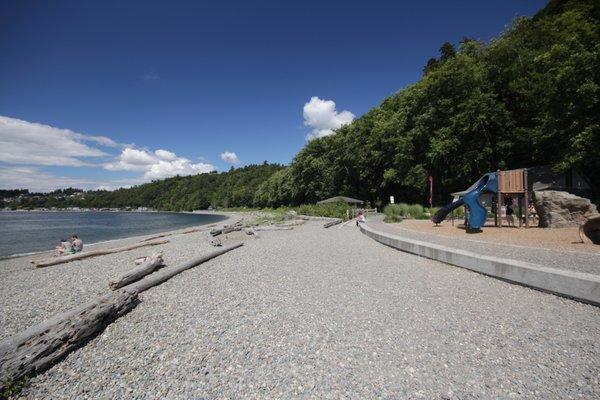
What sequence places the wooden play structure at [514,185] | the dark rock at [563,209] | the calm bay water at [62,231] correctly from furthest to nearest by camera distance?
the calm bay water at [62,231] < the wooden play structure at [514,185] < the dark rock at [563,209]

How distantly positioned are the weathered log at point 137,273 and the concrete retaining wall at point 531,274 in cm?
834

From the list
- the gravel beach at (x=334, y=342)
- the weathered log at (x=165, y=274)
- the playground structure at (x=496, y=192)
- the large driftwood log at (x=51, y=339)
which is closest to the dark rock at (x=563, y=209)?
the playground structure at (x=496, y=192)

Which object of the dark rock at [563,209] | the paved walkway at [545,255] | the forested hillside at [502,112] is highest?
the forested hillside at [502,112]

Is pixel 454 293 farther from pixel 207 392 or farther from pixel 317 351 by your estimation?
pixel 207 392

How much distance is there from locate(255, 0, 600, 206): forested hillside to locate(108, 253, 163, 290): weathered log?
24.4m

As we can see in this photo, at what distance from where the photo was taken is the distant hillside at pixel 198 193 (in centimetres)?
13412

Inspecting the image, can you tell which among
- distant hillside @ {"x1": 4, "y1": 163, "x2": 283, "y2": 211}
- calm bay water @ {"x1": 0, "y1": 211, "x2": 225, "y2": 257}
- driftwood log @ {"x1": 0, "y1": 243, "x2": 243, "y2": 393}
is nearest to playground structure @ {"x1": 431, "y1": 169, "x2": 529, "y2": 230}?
driftwood log @ {"x1": 0, "y1": 243, "x2": 243, "y2": 393}

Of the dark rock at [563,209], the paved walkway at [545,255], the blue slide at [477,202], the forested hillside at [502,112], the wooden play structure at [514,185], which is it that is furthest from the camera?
the forested hillside at [502,112]

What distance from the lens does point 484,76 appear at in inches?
1252

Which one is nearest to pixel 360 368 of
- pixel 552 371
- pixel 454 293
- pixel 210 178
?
pixel 552 371

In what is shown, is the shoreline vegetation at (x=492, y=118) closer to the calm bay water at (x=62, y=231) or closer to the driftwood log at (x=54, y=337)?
the driftwood log at (x=54, y=337)

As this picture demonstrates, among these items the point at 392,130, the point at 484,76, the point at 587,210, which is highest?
the point at 484,76

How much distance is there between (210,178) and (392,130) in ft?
501

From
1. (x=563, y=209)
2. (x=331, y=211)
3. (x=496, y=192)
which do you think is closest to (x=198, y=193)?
(x=331, y=211)
